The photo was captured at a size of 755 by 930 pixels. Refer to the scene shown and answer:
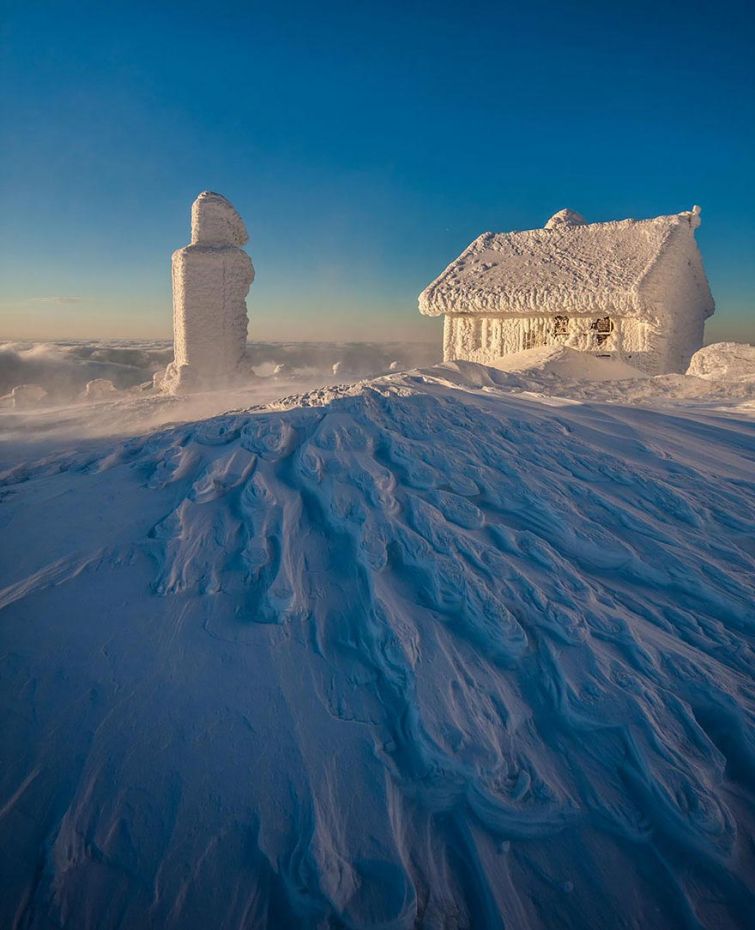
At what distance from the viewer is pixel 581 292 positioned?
25.9 feet

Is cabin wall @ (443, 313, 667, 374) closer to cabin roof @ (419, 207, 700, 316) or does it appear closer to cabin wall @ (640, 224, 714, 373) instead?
cabin wall @ (640, 224, 714, 373)

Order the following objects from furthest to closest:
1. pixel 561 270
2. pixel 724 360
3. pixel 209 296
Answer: pixel 209 296 < pixel 561 270 < pixel 724 360

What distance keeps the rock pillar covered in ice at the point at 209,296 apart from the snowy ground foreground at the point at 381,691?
9602 millimetres

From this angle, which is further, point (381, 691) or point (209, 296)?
point (209, 296)

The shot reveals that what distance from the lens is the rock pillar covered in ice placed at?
454 inches

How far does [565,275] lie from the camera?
8.15 metres

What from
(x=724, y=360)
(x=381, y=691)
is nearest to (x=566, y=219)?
(x=724, y=360)

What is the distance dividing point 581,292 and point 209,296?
780 centimetres

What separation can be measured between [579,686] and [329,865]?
874 mm

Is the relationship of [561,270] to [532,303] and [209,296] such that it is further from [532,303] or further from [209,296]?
[209,296]

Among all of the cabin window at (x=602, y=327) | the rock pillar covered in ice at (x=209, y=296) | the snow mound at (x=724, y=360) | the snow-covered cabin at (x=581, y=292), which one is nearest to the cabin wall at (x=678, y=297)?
the snow-covered cabin at (x=581, y=292)

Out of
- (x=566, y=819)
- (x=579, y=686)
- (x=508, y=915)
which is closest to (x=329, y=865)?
(x=508, y=915)

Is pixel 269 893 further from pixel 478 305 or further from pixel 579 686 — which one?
pixel 478 305

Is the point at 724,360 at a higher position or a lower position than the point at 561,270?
lower
